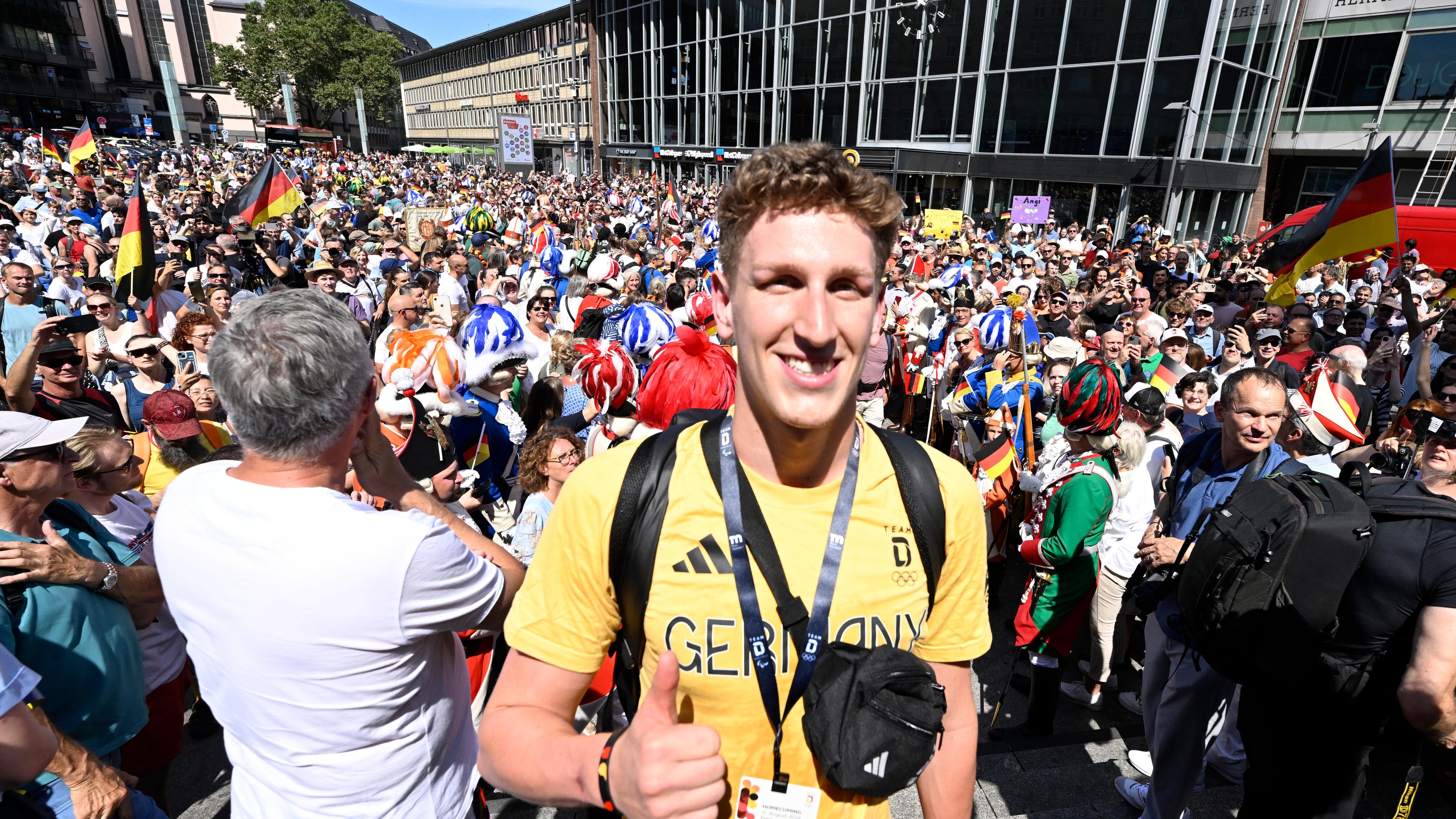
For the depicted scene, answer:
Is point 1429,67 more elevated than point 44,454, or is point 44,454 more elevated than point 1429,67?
point 1429,67

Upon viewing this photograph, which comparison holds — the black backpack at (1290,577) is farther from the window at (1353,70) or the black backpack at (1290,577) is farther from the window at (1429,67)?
the window at (1353,70)

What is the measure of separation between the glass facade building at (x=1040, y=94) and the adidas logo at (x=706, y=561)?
21116 millimetres

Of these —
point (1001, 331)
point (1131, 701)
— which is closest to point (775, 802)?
point (1131, 701)

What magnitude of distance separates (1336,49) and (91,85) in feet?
320

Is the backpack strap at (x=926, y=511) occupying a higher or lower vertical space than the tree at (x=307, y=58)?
lower

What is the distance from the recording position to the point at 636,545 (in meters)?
1.36

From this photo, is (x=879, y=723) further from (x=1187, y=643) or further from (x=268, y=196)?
(x=268, y=196)

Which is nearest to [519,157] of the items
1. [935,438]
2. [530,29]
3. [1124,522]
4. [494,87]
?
[935,438]

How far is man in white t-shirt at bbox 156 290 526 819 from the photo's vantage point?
1.47 m

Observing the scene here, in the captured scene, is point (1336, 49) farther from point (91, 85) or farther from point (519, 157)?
point (91, 85)

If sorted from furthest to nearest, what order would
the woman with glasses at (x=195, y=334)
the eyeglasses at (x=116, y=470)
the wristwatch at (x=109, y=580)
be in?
the woman with glasses at (x=195, y=334), the eyeglasses at (x=116, y=470), the wristwatch at (x=109, y=580)

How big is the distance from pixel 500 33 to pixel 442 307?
64.7 metres

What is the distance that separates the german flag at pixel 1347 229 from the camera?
20.1 ft

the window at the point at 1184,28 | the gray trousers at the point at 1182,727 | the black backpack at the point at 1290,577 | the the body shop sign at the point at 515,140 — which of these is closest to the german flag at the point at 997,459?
the gray trousers at the point at 1182,727
